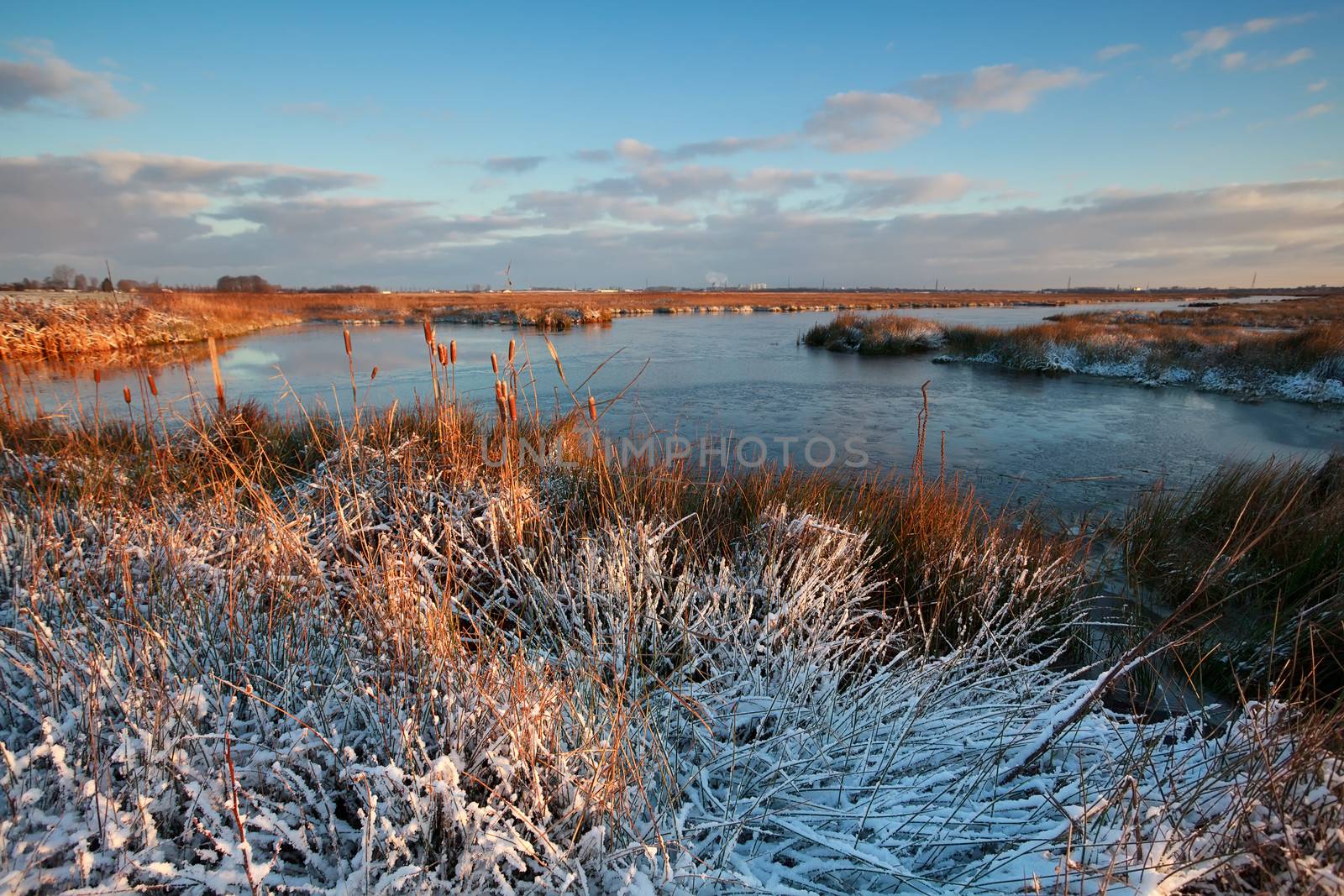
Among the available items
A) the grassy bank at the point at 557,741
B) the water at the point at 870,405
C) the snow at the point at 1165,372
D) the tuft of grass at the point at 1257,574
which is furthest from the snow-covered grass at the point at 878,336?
the grassy bank at the point at 557,741

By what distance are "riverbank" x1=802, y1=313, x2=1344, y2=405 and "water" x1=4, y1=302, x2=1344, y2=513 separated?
42.5 inches

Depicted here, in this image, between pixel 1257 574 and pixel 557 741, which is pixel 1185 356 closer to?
pixel 1257 574

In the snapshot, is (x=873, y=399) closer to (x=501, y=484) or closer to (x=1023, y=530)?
(x=1023, y=530)

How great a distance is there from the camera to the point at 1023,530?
402 cm

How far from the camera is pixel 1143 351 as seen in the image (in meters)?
16.5

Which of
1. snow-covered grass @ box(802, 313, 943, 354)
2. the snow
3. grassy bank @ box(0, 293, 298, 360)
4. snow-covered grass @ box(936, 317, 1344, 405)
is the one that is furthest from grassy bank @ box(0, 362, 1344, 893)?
snow-covered grass @ box(802, 313, 943, 354)

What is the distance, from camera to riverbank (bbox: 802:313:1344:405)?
1323 cm

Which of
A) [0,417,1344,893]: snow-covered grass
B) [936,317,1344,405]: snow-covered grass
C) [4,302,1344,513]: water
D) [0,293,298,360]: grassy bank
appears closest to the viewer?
[0,417,1344,893]: snow-covered grass

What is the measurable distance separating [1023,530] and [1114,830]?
121 inches

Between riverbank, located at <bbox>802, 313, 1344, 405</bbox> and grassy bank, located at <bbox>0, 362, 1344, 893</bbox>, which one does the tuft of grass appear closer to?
grassy bank, located at <bbox>0, 362, 1344, 893</bbox>

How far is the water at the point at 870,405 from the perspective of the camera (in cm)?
713

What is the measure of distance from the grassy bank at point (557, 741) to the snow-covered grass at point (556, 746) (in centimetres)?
1

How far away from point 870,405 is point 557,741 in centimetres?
1057

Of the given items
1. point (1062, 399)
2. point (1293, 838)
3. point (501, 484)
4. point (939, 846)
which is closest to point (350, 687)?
point (501, 484)
